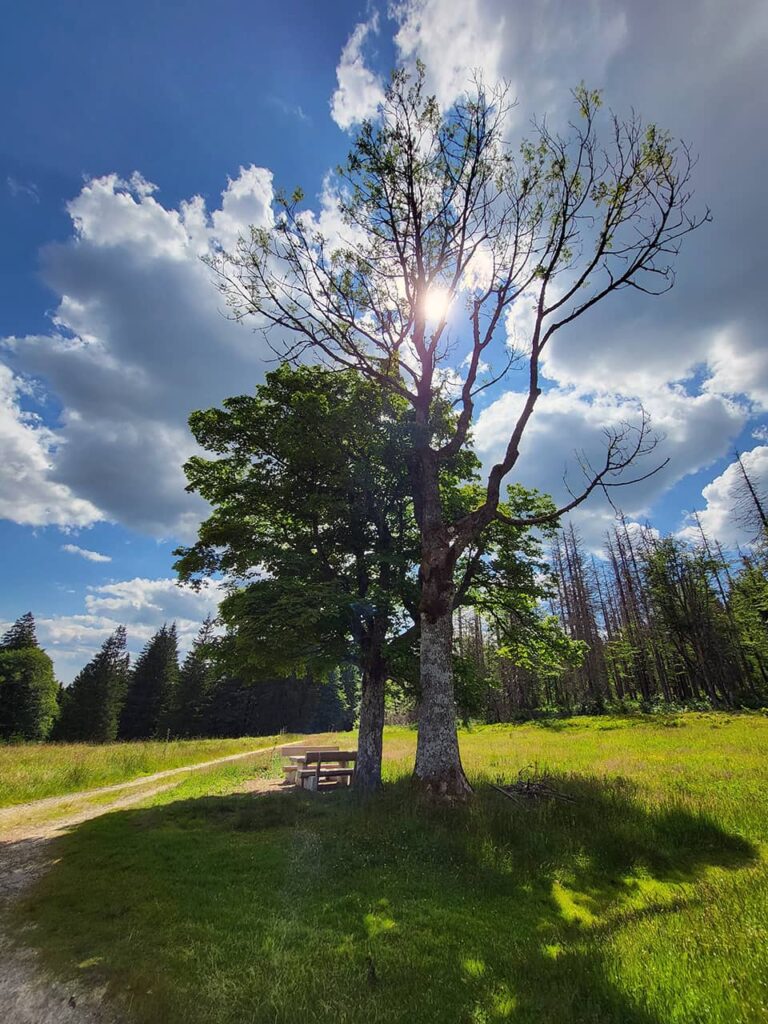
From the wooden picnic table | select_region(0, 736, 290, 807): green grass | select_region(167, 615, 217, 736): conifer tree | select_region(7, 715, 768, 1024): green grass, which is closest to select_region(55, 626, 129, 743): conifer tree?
select_region(167, 615, 217, 736): conifer tree

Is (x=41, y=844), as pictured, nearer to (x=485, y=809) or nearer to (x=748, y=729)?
→ (x=485, y=809)

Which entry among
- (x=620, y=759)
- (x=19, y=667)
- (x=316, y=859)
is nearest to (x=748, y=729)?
(x=620, y=759)

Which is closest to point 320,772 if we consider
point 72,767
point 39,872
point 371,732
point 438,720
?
point 371,732

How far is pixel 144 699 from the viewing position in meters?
61.7

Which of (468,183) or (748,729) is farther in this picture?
(748,729)

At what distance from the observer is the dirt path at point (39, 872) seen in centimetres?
391

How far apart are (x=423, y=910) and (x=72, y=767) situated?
55.6 ft

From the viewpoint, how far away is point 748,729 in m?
24.6

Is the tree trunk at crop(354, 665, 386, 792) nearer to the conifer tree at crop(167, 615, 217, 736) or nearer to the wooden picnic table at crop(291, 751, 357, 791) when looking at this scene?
the wooden picnic table at crop(291, 751, 357, 791)

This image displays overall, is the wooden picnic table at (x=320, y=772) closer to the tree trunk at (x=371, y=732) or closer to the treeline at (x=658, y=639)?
the tree trunk at (x=371, y=732)

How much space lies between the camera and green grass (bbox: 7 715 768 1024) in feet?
12.6

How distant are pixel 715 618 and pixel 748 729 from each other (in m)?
26.2

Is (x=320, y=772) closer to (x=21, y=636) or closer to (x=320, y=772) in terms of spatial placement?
(x=320, y=772)

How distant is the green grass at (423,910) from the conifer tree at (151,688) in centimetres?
5832
